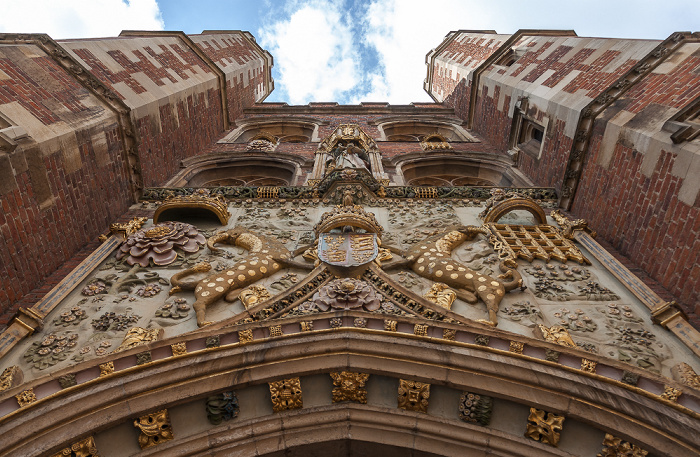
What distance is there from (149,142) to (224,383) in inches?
323

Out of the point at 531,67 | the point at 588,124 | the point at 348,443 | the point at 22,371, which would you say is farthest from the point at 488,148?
the point at 22,371

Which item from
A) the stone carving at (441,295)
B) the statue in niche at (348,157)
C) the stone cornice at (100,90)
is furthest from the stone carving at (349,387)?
the stone cornice at (100,90)

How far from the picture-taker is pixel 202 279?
22.6ft

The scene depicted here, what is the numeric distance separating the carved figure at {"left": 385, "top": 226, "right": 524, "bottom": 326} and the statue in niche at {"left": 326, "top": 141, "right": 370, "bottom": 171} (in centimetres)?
359

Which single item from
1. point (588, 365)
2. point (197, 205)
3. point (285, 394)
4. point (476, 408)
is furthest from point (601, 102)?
point (285, 394)

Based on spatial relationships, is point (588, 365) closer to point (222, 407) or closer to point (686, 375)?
point (686, 375)

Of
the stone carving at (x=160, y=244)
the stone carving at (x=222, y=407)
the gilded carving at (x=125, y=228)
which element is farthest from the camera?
the gilded carving at (x=125, y=228)

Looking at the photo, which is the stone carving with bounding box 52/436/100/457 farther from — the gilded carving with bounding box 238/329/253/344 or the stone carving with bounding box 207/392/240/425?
the gilded carving with bounding box 238/329/253/344

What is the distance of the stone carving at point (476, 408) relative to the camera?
16.8 feet

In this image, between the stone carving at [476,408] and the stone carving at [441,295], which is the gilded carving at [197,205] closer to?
the stone carving at [441,295]

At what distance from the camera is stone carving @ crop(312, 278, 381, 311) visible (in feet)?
19.9

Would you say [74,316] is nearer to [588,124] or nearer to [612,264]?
[612,264]

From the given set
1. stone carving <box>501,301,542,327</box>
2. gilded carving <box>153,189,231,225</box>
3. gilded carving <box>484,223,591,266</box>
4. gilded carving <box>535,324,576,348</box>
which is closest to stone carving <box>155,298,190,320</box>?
gilded carving <box>153,189,231,225</box>

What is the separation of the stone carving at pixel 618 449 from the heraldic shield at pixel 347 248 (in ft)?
11.6
